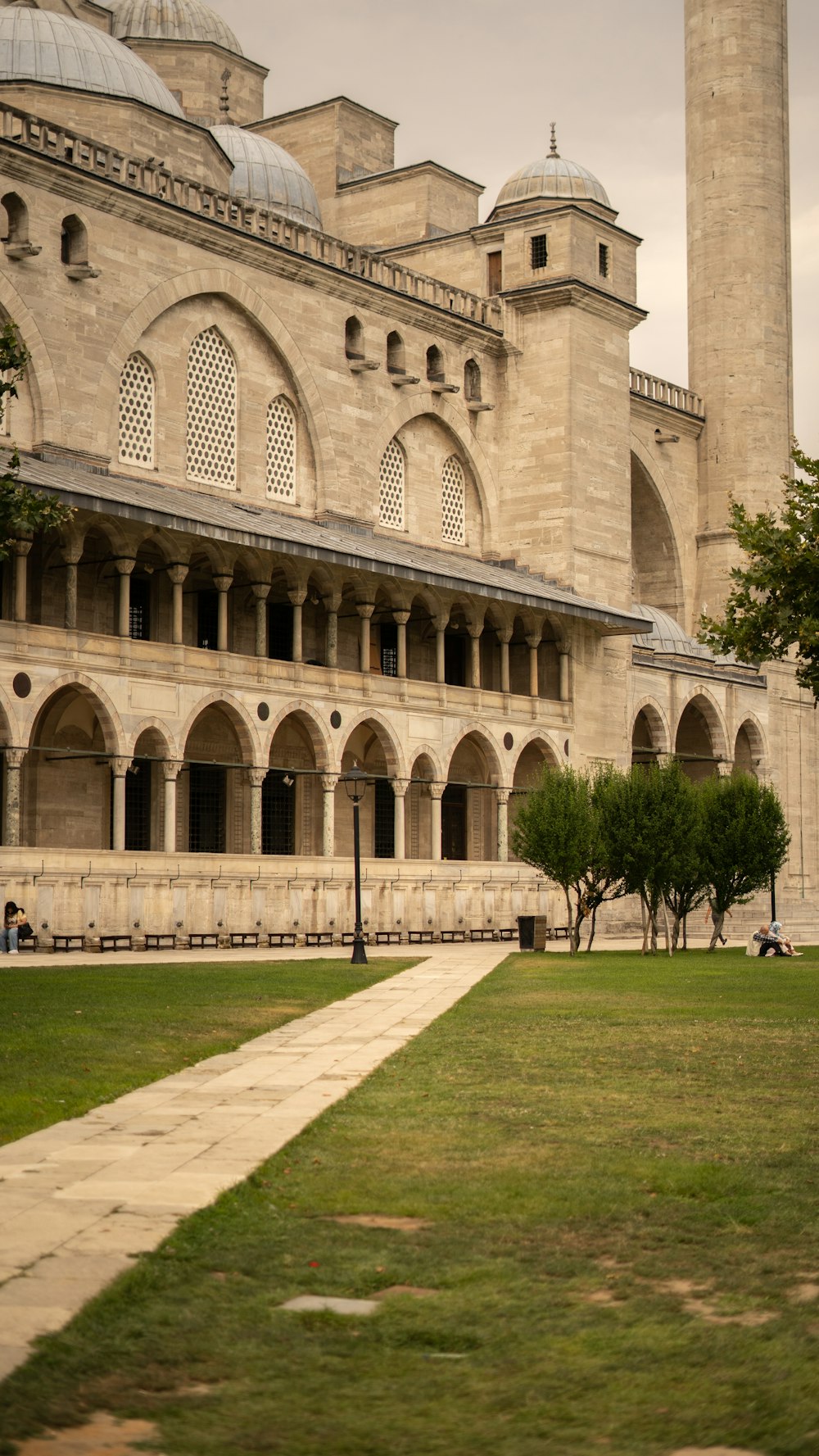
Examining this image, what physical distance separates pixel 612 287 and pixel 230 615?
1679 cm

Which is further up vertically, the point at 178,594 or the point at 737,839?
the point at 178,594

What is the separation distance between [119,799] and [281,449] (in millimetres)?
11290

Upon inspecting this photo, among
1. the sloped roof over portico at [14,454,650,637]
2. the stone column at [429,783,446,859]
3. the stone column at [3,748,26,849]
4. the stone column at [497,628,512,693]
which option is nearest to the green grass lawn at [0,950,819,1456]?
the stone column at [3,748,26,849]

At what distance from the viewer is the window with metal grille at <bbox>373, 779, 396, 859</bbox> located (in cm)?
4241

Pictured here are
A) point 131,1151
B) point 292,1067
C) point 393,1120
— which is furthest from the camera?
Result: point 292,1067

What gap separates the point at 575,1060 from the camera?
12.2 m

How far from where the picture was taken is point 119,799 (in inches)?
1271

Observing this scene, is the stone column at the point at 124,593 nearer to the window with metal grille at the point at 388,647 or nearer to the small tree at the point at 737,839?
the window with metal grille at the point at 388,647

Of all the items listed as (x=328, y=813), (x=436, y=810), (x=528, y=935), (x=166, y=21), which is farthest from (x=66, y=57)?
(x=528, y=935)

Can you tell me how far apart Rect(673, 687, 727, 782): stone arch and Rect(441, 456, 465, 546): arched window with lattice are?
9.25m

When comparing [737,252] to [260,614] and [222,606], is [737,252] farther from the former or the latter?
[222,606]

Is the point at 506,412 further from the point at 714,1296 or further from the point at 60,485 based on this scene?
the point at 714,1296

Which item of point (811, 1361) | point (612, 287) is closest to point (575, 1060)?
point (811, 1361)

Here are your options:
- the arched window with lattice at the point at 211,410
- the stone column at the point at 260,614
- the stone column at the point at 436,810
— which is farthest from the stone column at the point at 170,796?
the stone column at the point at 436,810
